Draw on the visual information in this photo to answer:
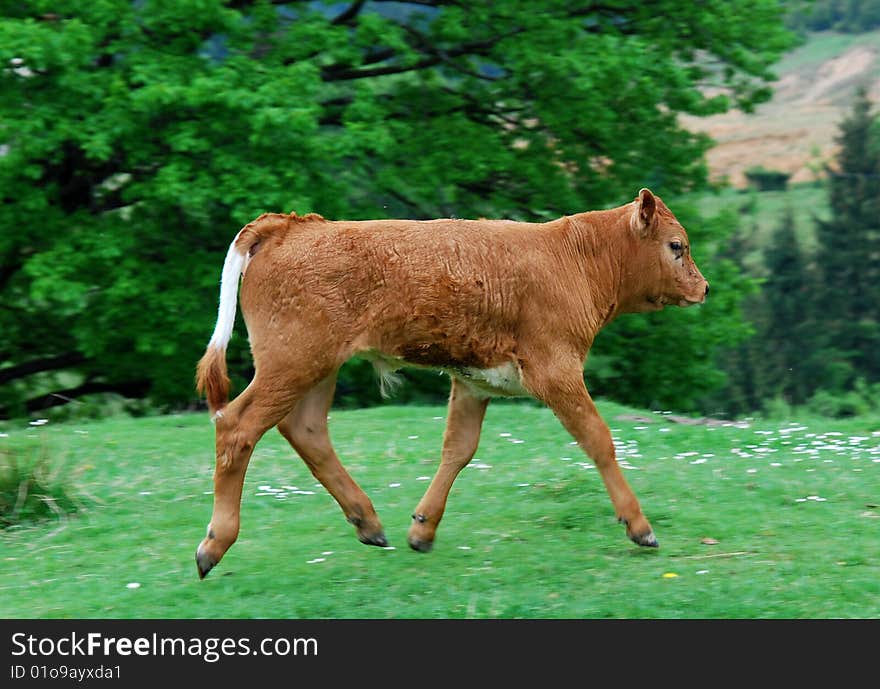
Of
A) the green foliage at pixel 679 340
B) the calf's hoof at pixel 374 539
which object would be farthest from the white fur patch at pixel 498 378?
the green foliage at pixel 679 340

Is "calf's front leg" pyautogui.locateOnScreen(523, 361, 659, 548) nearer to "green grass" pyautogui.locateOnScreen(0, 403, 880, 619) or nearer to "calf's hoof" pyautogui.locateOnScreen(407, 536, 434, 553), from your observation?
"green grass" pyautogui.locateOnScreen(0, 403, 880, 619)

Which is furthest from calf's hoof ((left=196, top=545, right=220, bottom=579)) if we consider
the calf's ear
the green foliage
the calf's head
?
the green foliage

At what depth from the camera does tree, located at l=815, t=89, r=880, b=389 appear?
4541 cm

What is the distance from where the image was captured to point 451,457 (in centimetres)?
750

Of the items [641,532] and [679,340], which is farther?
[679,340]

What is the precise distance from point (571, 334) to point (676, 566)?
1432mm

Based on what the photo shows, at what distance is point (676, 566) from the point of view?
22.3ft

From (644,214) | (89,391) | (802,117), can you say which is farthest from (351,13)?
(802,117)

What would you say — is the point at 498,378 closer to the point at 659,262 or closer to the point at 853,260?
the point at 659,262

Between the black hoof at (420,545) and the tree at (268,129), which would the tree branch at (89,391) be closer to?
the tree at (268,129)

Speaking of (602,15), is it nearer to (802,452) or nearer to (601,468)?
(802,452)

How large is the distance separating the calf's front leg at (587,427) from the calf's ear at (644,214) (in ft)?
3.66

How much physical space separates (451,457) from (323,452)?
0.81 m

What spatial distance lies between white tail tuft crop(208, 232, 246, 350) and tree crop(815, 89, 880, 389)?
3853 centimetres
